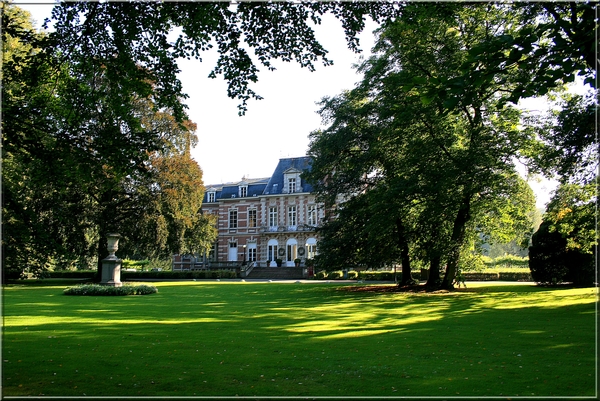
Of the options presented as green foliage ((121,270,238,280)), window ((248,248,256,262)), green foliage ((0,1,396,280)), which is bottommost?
green foliage ((121,270,238,280))

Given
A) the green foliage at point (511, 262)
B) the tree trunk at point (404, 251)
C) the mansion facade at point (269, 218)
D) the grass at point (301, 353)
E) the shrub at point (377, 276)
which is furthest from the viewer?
the mansion facade at point (269, 218)

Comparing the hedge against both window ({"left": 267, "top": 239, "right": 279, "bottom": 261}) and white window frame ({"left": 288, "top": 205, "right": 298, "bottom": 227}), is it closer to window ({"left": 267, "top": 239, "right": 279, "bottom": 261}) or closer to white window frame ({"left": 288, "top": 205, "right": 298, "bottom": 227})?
white window frame ({"left": 288, "top": 205, "right": 298, "bottom": 227})

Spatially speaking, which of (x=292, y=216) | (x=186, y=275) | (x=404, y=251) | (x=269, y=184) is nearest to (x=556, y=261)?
(x=404, y=251)

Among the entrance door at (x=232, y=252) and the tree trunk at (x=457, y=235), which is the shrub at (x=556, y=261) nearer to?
the tree trunk at (x=457, y=235)

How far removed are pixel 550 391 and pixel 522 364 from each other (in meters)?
1.41

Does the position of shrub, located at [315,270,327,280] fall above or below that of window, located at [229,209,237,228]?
below

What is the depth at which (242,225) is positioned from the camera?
5466 centimetres

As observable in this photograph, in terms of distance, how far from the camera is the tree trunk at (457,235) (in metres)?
20.0

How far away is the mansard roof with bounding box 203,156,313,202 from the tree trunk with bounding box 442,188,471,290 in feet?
92.6

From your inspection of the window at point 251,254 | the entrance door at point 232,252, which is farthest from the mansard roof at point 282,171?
the entrance door at point 232,252

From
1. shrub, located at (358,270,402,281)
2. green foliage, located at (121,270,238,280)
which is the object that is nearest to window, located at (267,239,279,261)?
green foliage, located at (121,270,238,280)

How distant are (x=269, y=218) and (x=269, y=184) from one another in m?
3.89

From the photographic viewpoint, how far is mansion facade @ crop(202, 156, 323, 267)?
50875 mm

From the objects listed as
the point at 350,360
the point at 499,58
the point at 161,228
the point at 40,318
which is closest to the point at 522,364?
the point at 350,360
